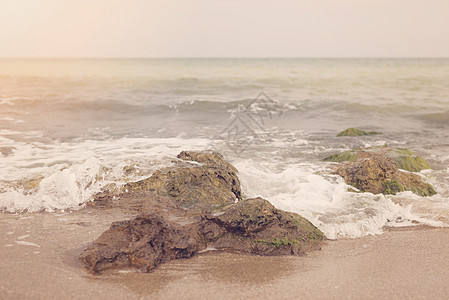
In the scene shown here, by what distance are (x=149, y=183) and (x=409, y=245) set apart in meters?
2.93

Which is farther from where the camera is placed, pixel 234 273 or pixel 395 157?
pixel 395 157

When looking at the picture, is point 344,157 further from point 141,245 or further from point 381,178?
point 141,245

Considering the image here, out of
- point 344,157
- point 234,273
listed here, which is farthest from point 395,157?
point 234,273

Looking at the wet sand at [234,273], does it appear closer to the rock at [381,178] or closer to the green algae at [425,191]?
the rock at [381,178]

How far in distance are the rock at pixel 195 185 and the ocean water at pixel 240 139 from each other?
0.28 m

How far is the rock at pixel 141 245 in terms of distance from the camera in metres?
2.71

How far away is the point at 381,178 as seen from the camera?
5.12 metres

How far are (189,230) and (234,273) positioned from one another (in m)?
0.61

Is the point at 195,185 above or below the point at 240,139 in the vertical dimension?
above

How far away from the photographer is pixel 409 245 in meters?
3.39

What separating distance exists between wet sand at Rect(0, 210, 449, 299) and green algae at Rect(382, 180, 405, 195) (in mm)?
1470

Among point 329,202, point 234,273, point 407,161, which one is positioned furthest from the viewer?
point 407,161

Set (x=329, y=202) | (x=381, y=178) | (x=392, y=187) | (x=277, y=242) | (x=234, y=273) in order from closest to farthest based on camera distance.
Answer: (x=234, y=273) < (x=277, y=242) < (x=329, y=202) < (x=392, y=187) < (x=381, y=178)

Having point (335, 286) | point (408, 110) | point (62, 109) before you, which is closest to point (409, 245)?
point (335, 286)
